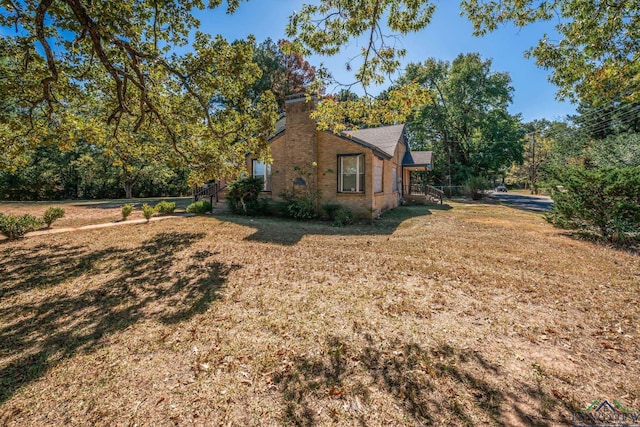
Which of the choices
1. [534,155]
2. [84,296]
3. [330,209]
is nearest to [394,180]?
[330,209]

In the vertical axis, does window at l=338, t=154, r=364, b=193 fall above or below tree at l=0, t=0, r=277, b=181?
below

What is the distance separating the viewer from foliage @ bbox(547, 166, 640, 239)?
7227 mm

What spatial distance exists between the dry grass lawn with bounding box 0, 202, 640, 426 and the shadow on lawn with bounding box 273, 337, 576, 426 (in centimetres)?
2

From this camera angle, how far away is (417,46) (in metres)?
6.14

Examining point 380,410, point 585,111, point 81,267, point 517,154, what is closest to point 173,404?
point 380,410

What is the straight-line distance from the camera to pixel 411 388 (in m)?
2.79

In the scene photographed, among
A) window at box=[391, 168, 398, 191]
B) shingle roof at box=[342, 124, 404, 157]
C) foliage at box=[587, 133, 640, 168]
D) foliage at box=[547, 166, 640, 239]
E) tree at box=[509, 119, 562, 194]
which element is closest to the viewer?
foliage at box=[547, 166, 640, 239]

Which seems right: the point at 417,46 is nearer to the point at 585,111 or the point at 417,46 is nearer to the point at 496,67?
the point at 496,67

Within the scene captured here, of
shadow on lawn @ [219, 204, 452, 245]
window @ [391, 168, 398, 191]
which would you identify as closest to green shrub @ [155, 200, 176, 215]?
shadow on lawn @ [219, 204, 452, 245]

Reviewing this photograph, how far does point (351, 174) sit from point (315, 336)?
1001 centimetres

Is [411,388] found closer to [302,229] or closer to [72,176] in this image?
[302,229]

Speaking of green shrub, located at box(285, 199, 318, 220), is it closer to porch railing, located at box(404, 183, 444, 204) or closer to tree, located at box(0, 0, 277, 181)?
tree, located at box(0, 0, 277, 181)

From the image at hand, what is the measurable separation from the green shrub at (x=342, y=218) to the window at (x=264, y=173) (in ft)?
15.3

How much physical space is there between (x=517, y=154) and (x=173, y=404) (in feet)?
128
